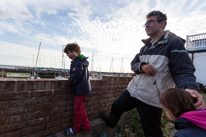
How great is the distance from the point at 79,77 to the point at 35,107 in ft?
2.89

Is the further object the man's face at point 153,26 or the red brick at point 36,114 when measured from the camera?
the red brick at point 36,114

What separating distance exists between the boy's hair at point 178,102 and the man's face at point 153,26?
1.01 m

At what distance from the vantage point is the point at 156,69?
1712mm

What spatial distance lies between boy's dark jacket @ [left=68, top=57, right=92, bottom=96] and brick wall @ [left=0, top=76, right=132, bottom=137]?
0.21 m

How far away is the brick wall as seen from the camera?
178 cm

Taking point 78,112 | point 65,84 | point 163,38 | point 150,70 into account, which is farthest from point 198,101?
point 65,84

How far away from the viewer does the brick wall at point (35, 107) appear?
1775mm

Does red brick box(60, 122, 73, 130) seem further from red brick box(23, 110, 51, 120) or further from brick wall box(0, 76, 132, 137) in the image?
red brick box(23, 110, 51, 120)

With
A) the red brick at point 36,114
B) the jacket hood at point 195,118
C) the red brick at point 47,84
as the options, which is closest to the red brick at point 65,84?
the red brick at point 47,84

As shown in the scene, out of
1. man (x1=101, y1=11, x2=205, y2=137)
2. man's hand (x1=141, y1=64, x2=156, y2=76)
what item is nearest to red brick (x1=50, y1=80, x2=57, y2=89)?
man (x1=101, y1=11, x2=205, y2=137)

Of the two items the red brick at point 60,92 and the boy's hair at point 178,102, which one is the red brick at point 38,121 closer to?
Result: the red brick at point 60,92

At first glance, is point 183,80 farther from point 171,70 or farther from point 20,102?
point 20,102

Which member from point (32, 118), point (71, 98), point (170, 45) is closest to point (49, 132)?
point (32, 118)

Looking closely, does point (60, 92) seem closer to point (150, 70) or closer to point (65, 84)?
point (65, 84)
